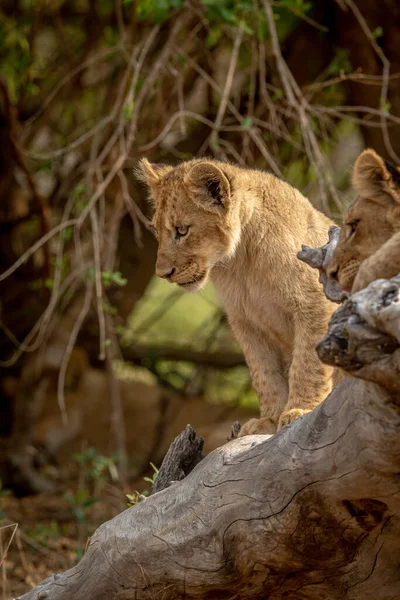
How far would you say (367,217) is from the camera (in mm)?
2750

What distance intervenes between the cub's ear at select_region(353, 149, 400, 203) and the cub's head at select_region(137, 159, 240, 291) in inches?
47.4

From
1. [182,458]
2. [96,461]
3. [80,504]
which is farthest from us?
[80,504]

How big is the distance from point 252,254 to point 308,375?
555mm

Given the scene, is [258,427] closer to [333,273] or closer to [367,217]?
[333,273]

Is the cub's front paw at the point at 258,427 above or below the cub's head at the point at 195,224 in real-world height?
below

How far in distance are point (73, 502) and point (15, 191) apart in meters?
2.45

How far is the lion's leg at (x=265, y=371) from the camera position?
12.8ft

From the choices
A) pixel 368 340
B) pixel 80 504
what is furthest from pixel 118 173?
pixel 368 340

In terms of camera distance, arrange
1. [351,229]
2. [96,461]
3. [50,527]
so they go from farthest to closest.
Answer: [50,527] < [96,461] < [351,229]

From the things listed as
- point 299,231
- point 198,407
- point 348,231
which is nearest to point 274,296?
point 299,231

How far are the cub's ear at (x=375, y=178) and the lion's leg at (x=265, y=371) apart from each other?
1351 mm

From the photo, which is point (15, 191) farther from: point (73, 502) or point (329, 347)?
point (329, 347)

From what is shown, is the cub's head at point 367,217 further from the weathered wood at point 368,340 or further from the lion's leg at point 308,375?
the lion's leg at point 308,375

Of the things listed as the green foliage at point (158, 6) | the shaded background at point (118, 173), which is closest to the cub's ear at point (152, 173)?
the shaded background at point (118, 173)
